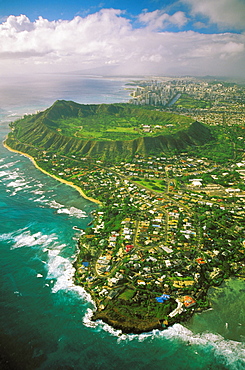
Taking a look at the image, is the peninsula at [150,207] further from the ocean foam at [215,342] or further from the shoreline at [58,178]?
the ocean foam at [215,342]

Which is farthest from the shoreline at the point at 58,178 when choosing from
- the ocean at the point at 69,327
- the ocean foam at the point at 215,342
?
the ocean foam at the point at 215,342

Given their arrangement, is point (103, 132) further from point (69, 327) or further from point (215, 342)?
point (215, 342)

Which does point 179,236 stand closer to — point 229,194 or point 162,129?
point 229,194

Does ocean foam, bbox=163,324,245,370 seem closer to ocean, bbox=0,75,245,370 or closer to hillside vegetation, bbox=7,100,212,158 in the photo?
ocean, bbox=0,75,245,370

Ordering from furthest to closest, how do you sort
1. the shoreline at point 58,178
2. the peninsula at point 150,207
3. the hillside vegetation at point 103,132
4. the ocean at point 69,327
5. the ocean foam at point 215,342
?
the hillside vegetation at point 103,132 < the shoreline at point 58,178 < the peninsula at point 150,207 < the ocean foam at point 215,342 < the ocean at point 69,327

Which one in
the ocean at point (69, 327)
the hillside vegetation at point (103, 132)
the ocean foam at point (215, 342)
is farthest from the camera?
the hillside vegetation at point (103, 132)

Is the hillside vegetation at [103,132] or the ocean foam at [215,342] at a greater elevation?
the hillside vegetation at [103,132]

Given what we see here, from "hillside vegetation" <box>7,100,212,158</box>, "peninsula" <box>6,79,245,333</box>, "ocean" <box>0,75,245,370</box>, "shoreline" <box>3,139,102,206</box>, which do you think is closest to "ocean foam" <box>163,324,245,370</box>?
"ocean" <box>0,75,245,370</box>
